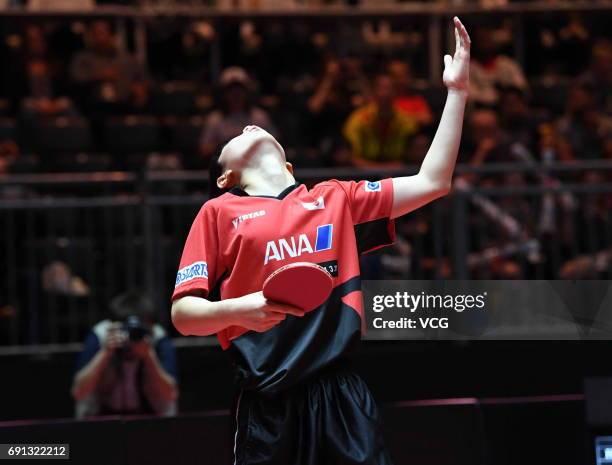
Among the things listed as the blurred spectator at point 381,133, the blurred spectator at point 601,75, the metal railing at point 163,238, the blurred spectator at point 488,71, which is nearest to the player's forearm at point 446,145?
the metal railing at point 163,238

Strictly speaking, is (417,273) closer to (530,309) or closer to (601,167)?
(601,167)

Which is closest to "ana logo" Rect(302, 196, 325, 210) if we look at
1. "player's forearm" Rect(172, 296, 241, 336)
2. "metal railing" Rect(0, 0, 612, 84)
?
"player's forearm" Rect(172, 296, 241, 336)

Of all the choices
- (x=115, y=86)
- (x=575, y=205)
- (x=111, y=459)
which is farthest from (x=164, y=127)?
(x=111, y=459)

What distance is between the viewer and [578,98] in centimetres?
1078

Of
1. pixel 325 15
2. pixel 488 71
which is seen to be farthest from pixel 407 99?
pixel 325 15

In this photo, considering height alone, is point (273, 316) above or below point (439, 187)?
below

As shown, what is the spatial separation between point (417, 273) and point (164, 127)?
3426 mm

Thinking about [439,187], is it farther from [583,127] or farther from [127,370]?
[583,127]

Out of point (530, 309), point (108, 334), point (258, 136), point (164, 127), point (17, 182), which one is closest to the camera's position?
point (258, 136)

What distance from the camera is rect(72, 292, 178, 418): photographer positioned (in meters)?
6.52

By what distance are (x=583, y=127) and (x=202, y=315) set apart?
8012 mm

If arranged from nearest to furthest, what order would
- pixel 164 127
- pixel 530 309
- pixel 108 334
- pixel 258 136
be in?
pixel 258 136 < pixel 530 309 < pixel 108 334 < pixel 164 127

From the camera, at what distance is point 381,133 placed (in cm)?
998

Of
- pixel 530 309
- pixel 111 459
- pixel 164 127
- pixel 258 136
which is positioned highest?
Result: pixel 164 127
